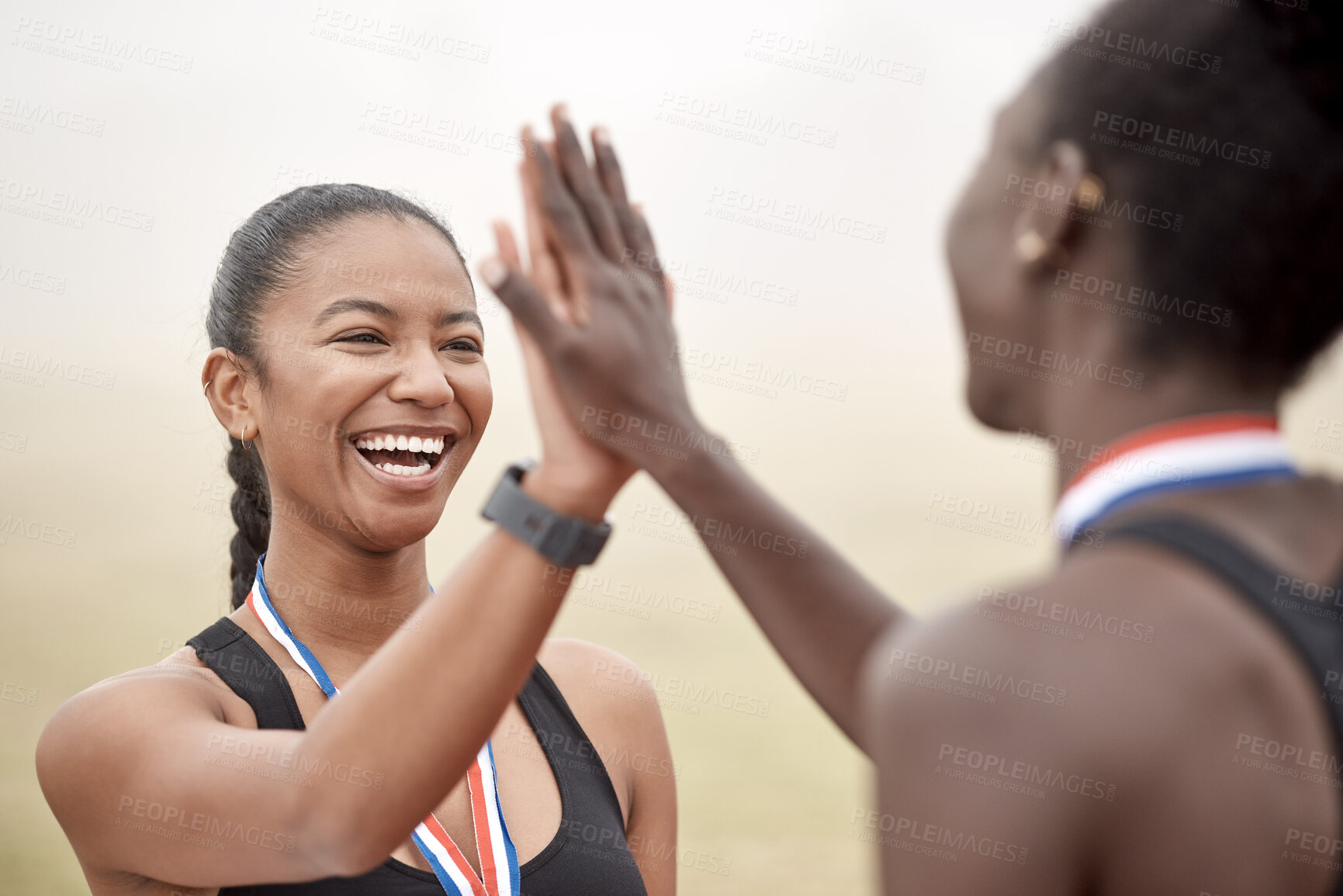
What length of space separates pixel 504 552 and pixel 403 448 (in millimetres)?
1113

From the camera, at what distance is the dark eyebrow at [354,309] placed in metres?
2.71

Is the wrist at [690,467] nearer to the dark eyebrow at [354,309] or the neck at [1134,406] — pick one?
the neck at [1134,406]

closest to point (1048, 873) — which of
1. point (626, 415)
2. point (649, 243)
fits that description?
point (626, 415)

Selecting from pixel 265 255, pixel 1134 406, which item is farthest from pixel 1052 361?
pixel 265 255

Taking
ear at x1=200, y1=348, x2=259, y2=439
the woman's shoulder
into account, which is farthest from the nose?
the woman's shoulder

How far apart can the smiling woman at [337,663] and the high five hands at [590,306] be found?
64mm

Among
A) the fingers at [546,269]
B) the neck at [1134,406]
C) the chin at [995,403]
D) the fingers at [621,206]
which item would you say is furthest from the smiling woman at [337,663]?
the neck at [1134,406]

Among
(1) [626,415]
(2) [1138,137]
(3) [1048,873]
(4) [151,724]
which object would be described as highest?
(2) [1138,137]

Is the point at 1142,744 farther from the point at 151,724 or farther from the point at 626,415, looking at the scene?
the point at 151,724

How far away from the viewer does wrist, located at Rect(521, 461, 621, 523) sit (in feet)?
5.76

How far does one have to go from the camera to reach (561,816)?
2.68 metres

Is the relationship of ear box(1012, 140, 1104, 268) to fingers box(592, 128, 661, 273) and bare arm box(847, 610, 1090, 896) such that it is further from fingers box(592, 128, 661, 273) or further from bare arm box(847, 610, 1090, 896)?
fingers box(592, 128, 661, 273)

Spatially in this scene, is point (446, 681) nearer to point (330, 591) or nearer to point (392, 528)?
point (392, 528)

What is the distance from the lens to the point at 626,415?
1724 mm
